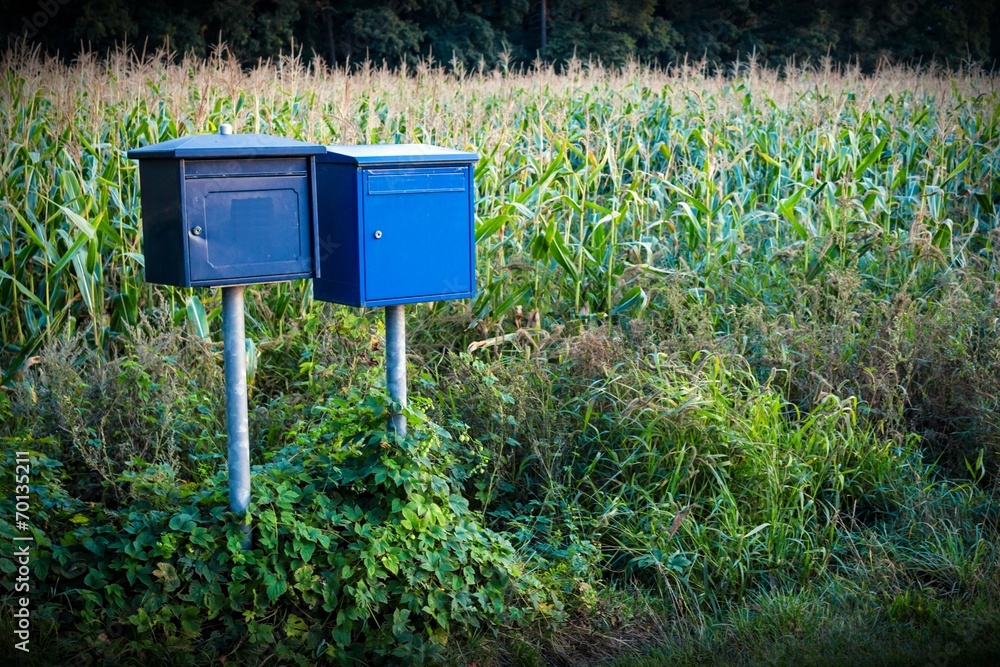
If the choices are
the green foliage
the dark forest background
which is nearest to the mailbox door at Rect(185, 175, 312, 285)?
the green foliage

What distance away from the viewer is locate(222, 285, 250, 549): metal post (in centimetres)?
337

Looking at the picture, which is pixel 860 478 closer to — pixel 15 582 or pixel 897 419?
pixel 897 419

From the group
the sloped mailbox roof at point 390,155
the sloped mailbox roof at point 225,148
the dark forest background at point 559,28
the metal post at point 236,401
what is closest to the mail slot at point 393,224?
the sloped mailbox roof at point 390,155

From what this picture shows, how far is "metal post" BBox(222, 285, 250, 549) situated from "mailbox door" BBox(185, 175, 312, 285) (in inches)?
5.2

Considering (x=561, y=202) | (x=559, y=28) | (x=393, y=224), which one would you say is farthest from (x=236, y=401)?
(x=559, y=28)

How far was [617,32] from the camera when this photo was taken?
108 ft

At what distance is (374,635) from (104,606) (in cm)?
97

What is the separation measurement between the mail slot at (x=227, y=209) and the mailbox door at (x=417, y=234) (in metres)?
0.24

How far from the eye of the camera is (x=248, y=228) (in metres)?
3.31

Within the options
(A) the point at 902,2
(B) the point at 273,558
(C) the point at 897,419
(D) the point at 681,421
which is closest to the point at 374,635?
(B) the point at 273,558

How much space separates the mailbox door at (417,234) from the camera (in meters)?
3.58

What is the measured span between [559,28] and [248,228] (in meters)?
31.3

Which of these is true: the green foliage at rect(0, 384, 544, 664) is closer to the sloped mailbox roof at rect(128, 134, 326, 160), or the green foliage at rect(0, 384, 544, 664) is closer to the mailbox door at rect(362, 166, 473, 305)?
the mailbox door at rect(362, 166, 473, 305)

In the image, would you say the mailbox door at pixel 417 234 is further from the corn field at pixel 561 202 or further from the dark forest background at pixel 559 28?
the dark forest background at pixel 559 28
